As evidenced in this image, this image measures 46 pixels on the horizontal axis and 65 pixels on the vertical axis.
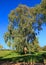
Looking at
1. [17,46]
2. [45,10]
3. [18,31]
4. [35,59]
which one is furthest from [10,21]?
[35,59]

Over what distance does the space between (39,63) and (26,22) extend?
24872 millimetres

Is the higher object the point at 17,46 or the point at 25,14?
the point at 25,14

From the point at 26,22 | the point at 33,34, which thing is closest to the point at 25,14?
the point at 26,22

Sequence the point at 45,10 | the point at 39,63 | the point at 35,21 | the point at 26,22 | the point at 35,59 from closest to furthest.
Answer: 1. the point at 39,63
2. the point at 35,59
3. the point at 45,10
4. the point at 35,21
5. the point at 26,22

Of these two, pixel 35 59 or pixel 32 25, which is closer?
pixel 35 59

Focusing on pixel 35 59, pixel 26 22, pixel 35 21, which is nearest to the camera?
pixel 35 59

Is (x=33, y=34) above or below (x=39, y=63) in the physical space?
above

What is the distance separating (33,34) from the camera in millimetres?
37906

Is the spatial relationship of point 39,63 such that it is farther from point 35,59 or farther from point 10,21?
point 10,21

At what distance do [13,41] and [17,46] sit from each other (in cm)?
131

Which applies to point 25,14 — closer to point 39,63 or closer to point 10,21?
point 10,21

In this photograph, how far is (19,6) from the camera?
38.1m

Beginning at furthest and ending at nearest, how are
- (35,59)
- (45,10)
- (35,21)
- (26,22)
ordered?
(26,22) → (35,21) → (45,10) → (35,59)

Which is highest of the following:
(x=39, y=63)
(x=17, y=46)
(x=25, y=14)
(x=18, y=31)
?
(x=25, y=14)
